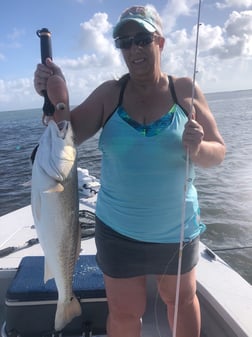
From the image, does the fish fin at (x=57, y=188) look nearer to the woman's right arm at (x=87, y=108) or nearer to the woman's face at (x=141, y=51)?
the woman's right arm at (x=87, y=108)

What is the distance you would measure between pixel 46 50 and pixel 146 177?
3.05ft

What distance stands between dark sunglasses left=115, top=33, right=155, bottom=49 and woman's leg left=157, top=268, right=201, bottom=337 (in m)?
1.42

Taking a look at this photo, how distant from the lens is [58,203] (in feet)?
6.63

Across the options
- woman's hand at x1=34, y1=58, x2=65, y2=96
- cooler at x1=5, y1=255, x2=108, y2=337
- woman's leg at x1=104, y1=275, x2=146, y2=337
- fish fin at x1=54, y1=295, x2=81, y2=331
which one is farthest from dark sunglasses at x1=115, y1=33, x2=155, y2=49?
cooler at x1=5, y1=255, x2=108, y2=337

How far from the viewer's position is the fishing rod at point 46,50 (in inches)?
83.2

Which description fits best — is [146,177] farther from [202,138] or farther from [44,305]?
[44,305]

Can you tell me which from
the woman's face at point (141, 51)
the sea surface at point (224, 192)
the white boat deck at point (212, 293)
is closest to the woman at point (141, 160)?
the woman's face at point (141, 51)

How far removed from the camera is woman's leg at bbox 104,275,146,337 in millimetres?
2306

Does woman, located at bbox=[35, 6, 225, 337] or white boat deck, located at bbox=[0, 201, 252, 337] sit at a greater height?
woman, located at bbox=[35, 6, 225, 337]

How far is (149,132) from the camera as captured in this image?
212 cm

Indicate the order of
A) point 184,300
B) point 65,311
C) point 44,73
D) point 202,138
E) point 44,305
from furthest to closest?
point 44,305
point 184,300
point 65,311
point 44,73
point 202,138

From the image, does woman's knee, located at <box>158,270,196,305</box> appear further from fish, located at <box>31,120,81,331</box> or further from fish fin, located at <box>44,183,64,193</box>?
fish fin, located at <box>44,183,64,193</box>

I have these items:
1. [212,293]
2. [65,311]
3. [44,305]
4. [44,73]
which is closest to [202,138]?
[44,73]

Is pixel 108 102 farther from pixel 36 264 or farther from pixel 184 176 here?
pixel 36 264
